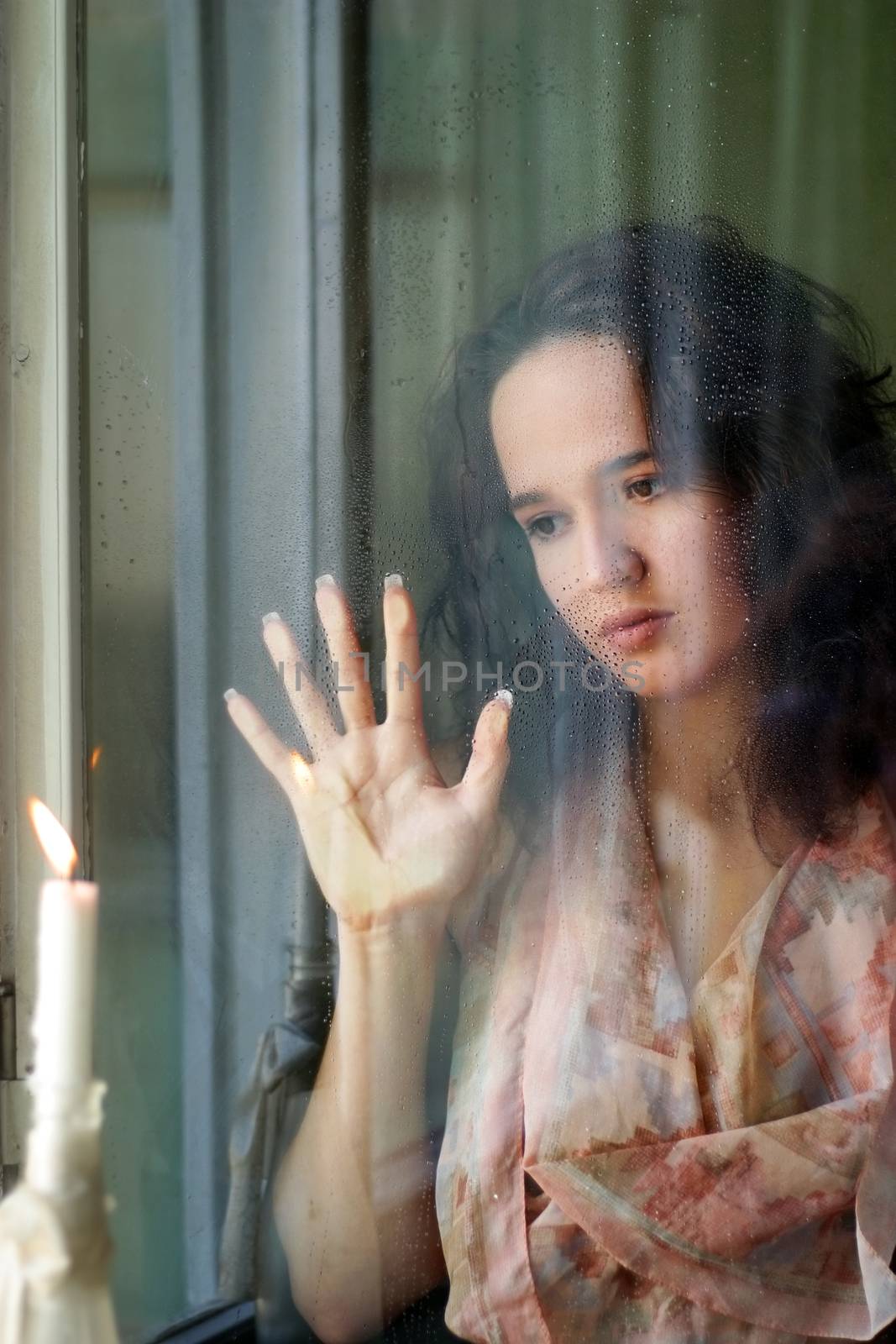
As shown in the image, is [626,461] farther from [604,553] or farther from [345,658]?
[345,658]

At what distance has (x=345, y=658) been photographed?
0.65 m

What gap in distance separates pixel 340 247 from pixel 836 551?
32cm

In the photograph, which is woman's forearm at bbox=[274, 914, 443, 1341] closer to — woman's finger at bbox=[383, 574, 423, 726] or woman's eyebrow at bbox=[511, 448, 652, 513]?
woman's finger at bbox=[383, 574, 423, 726]

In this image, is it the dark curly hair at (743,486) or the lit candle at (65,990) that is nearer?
the lit candle at (65,990)

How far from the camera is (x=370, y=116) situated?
647mm

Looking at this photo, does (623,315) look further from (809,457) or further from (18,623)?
(18,623)

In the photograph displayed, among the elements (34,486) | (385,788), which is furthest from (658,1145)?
(34,486)

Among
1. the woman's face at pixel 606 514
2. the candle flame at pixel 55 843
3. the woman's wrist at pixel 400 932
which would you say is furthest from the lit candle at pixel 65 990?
the woman's face at pixel 606 514

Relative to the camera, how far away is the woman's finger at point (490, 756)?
0.64 metres

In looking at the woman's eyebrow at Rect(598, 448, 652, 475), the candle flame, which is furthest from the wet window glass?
the candle flame

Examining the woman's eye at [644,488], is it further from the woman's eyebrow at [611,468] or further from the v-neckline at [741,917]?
the v-neckline at [741,917]

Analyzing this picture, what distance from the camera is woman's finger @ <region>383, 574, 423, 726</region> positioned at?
0.64 meters

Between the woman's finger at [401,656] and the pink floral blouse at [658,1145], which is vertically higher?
the woman's finger at [401,656]

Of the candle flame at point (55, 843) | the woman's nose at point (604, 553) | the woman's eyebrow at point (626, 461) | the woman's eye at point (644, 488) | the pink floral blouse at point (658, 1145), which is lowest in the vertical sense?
the pink floral blouse at point (658, 1145)
